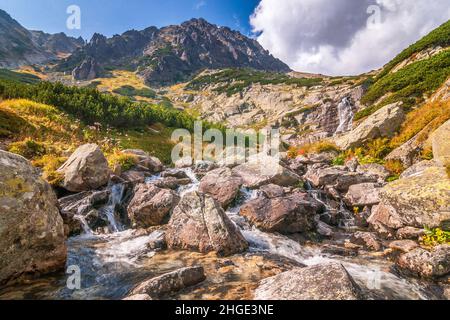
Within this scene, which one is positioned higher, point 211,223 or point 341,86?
point 341,86

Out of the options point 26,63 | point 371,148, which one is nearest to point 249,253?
point 371,148

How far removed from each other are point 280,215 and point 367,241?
11.2 feet

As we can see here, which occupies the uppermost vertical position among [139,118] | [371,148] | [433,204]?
[139,118]

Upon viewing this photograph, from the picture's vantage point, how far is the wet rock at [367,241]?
987 centimetres

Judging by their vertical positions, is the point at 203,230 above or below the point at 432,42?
below

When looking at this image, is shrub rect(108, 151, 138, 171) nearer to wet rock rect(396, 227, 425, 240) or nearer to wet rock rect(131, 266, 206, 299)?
wet rock rect(131, 266, 206, 299)

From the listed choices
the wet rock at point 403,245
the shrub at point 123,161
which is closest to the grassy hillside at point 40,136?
the shrub at point 123,161

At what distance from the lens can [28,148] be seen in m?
15.9

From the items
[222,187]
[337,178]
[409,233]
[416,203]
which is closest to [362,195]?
[337,178]

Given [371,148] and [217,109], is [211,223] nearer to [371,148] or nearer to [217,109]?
[371,148]

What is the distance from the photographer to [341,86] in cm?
10694

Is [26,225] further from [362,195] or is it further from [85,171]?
[362,195]

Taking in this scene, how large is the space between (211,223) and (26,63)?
24514cm

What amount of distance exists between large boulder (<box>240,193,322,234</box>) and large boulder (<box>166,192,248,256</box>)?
86.9 inches
